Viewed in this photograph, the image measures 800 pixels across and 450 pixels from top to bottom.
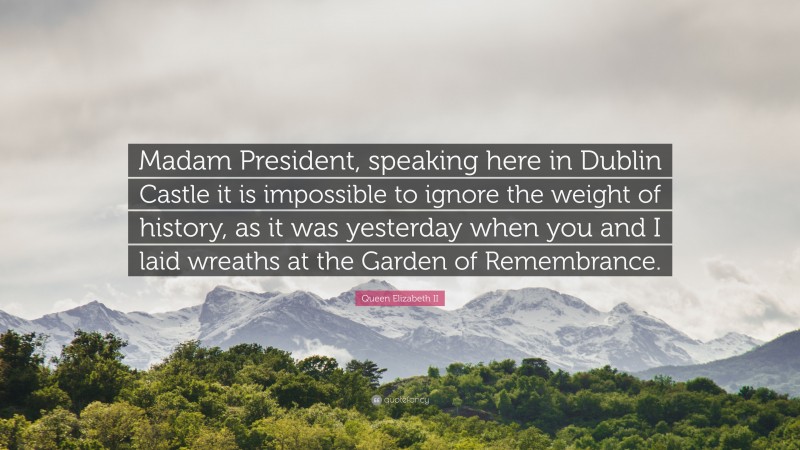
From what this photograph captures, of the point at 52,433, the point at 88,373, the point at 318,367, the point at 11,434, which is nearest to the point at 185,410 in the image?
the point at 88,373

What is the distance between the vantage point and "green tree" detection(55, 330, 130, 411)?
389 ft

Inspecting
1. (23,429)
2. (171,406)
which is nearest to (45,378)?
(171,406)

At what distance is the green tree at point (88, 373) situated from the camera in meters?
119

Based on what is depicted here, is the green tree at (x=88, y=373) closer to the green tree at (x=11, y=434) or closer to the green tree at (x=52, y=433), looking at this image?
the green tree at (x=52, y=433)

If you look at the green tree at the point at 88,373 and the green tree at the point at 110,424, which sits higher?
the green tree at the point at 88,373

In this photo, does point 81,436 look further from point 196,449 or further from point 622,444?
point 622,444

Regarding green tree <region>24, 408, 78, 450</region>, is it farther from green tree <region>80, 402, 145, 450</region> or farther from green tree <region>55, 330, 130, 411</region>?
green tree <region>55, 330, 130, 411</region>

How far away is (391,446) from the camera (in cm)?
12081

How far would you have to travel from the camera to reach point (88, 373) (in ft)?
398

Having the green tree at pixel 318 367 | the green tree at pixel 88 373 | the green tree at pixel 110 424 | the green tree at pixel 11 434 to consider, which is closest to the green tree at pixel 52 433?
the green tree at pixel 11 434

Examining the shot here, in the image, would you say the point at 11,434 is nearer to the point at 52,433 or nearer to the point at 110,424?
the point at 52,433

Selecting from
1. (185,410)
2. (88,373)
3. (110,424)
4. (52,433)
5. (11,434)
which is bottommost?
(185,410)

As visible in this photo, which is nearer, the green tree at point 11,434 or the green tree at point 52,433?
the green tree at point 11,434

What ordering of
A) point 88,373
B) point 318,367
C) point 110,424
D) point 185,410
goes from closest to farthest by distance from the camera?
point 110,424
point 185,410
point 88,373
point 318,367
